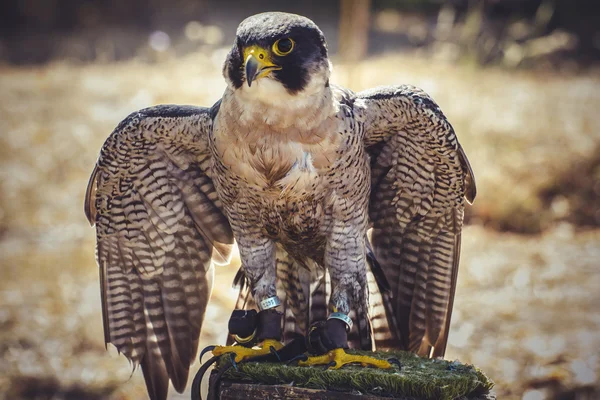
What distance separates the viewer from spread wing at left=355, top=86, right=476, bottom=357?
3.21m

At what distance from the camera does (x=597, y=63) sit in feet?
42.1

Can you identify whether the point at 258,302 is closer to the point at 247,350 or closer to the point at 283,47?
the point at 247,350

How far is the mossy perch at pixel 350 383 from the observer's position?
269cm

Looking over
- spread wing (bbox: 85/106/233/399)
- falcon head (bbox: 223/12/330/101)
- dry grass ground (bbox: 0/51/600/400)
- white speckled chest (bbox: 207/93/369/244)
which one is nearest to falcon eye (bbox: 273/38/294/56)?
falcon head (bbox: 223/12/330/101)

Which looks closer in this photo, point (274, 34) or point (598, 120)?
point (274, 34)

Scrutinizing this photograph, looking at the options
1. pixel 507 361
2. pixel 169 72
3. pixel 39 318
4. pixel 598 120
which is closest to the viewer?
pixel 507 361

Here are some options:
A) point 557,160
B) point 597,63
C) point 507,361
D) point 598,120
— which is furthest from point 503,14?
point 507,361

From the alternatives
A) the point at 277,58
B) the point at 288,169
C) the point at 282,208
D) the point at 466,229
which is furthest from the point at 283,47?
the point at 466,229

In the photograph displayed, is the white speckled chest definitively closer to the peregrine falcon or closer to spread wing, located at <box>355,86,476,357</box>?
the peregrine falcon

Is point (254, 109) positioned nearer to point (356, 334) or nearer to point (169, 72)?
point (356, 334)

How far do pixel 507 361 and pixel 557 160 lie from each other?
367 cm

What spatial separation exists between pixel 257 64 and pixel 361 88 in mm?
6565

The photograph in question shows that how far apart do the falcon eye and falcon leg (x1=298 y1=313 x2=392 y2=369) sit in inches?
46.4

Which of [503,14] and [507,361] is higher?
[503,14]
